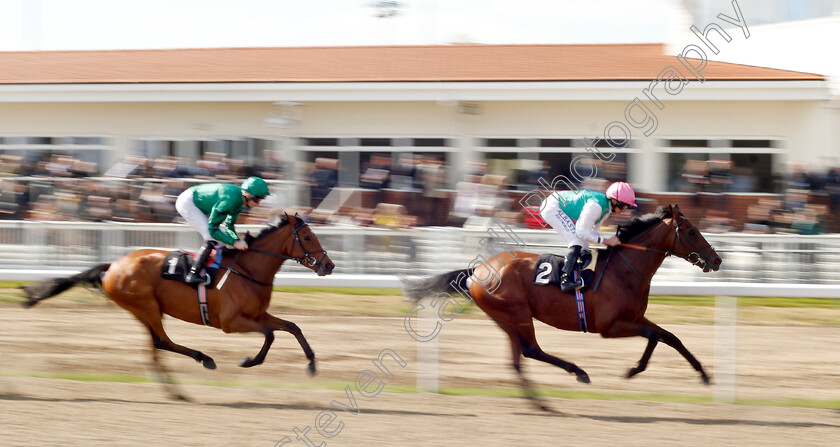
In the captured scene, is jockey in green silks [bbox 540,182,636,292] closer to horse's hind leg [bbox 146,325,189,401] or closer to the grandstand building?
horse's hind leg [bbox 146,325,189,401]

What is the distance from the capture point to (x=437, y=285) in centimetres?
631

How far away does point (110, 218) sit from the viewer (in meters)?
10.4

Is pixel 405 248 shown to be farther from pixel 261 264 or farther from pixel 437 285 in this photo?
pixel 261 264

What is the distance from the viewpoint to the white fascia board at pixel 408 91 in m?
11.6

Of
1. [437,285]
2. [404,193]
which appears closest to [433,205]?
[404,193]

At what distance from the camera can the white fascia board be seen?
11.6 metres

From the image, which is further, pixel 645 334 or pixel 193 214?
pixel 193 214

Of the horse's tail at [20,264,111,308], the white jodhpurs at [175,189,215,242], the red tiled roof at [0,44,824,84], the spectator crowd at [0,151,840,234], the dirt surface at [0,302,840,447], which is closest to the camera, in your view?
the dirt surface at [0,302,840,447]

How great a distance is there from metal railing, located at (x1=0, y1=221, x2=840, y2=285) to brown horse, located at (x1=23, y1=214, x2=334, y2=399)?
2.75 m

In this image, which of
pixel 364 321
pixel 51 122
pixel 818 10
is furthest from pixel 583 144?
pixel 51 122

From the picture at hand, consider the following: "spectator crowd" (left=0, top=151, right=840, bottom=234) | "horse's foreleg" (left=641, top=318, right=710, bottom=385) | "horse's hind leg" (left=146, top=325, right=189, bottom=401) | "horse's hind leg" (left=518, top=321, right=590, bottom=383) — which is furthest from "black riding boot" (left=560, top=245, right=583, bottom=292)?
"spectator crowd" (left=0, top=151, right=840, bottom=234)

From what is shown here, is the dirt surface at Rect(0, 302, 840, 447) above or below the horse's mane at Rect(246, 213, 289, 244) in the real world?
below

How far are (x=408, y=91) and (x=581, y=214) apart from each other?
673 centimetres

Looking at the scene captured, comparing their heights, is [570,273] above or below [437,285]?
above
